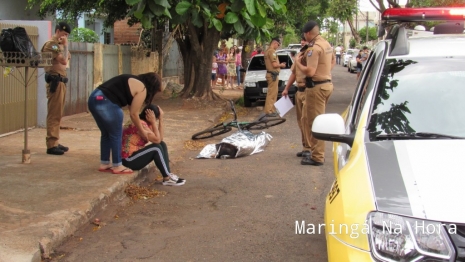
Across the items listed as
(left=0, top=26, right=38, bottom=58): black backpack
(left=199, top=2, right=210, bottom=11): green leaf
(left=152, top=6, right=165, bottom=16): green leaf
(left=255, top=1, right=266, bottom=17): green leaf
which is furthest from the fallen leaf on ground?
(left=199, top=2, right=210, bottom=11): green leaf

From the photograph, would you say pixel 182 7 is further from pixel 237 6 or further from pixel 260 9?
pixel 260 9

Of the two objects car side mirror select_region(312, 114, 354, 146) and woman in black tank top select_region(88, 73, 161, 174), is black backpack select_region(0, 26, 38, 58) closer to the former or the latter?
woman in black tank top select_region(88, 73, 161, 174)

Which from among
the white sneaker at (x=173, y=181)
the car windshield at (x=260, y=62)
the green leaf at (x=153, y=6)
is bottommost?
the white sneaker at (x=173, y=181)

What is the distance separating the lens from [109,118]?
693cm

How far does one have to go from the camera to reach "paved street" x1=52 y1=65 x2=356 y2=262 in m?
4.93

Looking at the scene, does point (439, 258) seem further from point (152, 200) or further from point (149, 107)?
point (149, 107)

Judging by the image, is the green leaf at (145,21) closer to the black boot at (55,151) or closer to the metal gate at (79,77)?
the black boot at (55,151)

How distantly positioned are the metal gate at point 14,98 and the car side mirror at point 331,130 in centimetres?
705

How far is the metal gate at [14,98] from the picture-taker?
998 cm

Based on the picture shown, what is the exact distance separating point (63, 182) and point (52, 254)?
6.56ft

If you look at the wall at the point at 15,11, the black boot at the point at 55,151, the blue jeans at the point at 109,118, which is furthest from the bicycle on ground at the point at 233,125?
the wall at the point at 15,11

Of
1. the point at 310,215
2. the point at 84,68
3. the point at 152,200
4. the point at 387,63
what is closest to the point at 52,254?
the point at 152,200

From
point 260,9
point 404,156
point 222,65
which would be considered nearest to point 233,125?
point 260,9

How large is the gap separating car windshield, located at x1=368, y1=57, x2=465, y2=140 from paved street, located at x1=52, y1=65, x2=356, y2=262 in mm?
1534
